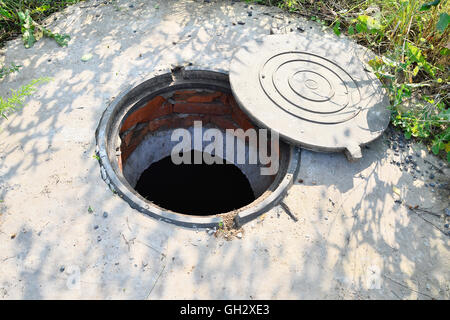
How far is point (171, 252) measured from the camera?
8.03 ft

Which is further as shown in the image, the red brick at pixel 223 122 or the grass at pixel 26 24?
the red brick at pixel 223 122

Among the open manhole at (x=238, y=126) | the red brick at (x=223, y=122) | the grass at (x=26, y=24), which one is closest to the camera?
Result: the open manhole at (x=238, y=126)

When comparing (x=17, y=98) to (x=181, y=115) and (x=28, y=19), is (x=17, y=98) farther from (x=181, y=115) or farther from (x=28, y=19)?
(x=181, y=115)

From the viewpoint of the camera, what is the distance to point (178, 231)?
8.39 feet

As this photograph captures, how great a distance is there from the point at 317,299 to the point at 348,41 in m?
3.14

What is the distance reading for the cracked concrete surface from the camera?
2.33 meters

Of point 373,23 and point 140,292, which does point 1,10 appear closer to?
point 140,292

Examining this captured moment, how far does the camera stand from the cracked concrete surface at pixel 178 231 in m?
2.33

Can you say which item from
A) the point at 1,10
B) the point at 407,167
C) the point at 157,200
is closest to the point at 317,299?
the point at 407,167

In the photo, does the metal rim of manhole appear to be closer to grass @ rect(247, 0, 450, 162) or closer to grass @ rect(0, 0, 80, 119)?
grass @ rect(0, 0, 80, 119)

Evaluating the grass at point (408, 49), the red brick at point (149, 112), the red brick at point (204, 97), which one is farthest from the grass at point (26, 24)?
the grass at point (408, 49)

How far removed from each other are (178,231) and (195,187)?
2.15m

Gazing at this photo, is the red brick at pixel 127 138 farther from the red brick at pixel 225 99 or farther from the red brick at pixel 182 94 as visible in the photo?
the red brick at pixel 225 99

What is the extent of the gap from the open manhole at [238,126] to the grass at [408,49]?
24 cm
